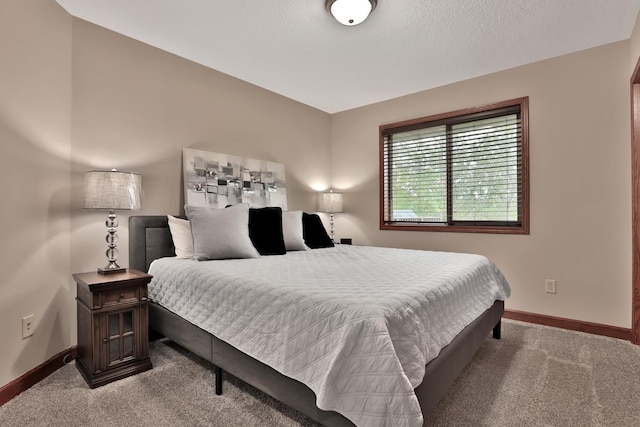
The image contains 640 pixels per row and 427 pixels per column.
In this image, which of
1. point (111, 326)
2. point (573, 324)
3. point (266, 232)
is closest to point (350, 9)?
point (266, 232)

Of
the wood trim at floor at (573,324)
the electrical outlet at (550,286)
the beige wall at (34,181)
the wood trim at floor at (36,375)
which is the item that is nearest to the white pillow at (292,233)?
the beige wall at (34,181)

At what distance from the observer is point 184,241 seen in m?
2.65

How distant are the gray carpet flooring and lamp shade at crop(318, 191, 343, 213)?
8.08ft

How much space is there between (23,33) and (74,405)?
2.17 m

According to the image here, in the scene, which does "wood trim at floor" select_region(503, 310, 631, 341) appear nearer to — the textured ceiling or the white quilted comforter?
the white quilted comforter

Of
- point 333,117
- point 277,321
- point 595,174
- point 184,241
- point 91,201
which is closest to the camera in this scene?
point 277,321

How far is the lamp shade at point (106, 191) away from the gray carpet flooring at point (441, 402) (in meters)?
1.09

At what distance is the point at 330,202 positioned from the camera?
14.2 feet

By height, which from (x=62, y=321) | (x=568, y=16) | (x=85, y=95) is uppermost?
(x=568, y=16)

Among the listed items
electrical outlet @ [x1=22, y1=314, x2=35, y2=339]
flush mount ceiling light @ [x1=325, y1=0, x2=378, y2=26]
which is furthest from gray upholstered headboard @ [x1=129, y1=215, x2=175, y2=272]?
flush mount ceiling light @ [x1=325, y1=0, x2=378, y2=26]

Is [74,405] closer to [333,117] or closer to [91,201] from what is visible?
[91,201]

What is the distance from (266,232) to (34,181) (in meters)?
1.60

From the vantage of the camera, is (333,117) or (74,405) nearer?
(74,405)

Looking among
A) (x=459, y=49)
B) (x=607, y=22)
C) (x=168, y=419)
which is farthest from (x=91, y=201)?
(x=607, y=22)
